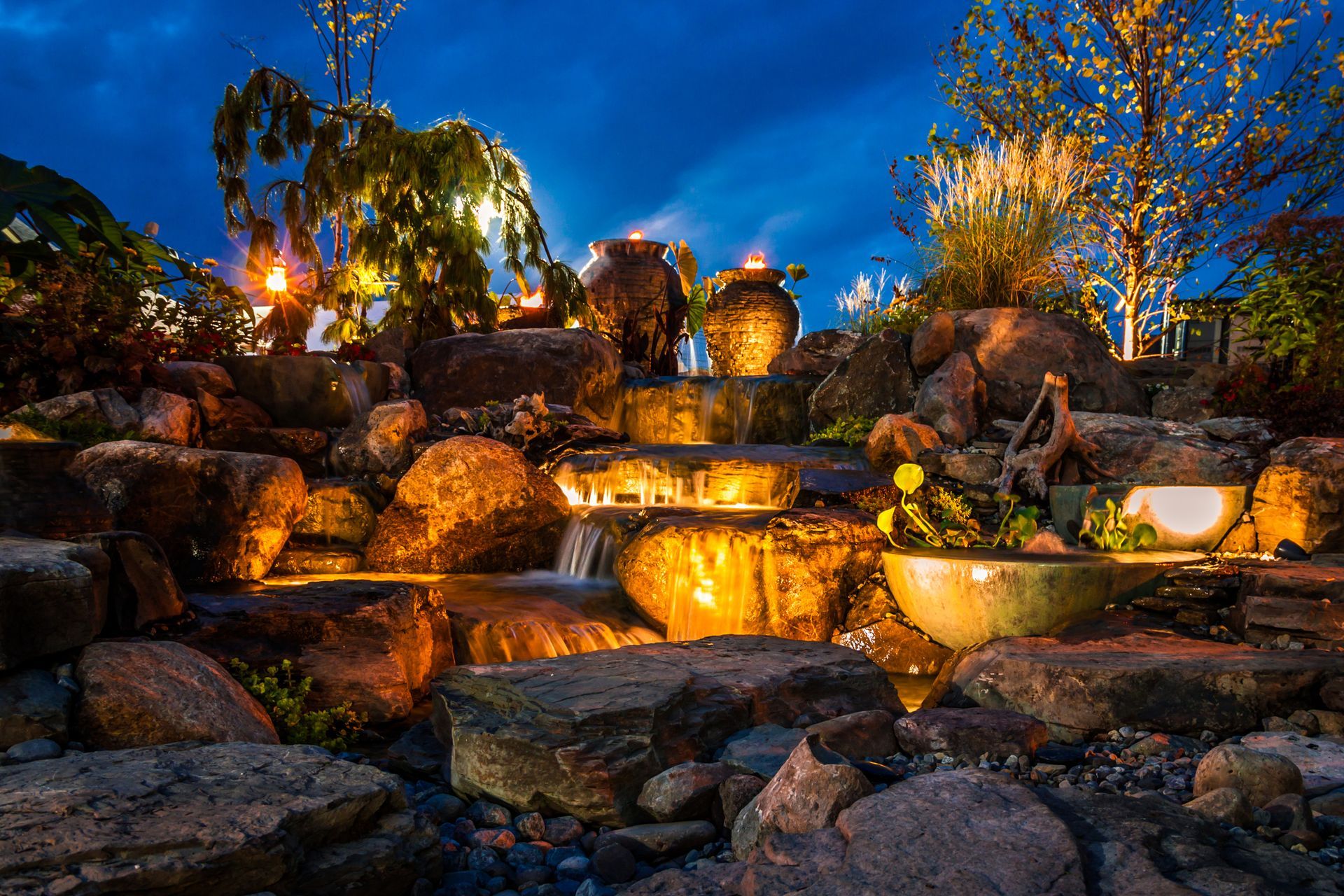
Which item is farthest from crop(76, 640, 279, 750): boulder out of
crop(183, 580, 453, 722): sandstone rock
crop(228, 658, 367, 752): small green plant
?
crop(183, 580, 453, 722): sandstone rock

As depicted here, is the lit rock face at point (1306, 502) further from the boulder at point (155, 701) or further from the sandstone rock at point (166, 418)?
the sandstone rock at point (166, 418)

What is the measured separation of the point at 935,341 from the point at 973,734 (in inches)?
227

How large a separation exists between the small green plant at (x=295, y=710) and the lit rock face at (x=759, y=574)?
2223mm

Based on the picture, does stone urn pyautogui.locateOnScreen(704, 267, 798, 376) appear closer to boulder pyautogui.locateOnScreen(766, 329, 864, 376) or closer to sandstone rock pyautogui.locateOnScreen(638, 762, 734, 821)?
boulder pyautogui.locateOnScreen(766, 329, 864, 376)

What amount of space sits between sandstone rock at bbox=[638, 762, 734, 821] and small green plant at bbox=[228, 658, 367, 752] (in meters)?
1.53

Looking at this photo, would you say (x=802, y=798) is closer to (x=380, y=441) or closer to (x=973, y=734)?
(x=973, y=734)

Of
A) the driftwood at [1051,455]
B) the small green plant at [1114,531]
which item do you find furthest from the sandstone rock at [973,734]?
the driftwood at [1051,455]

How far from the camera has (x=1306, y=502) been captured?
4.56m

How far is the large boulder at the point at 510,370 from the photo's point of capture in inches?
381

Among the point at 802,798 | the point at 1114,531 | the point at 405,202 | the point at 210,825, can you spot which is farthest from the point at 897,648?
the point at 405,202

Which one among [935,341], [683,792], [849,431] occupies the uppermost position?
[935,341]

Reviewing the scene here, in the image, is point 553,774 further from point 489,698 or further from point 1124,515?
point 1124,515

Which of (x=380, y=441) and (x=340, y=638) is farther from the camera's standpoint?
(x=380, y=441)

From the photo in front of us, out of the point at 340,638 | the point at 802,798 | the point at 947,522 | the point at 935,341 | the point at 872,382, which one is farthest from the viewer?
the point at 872,382
